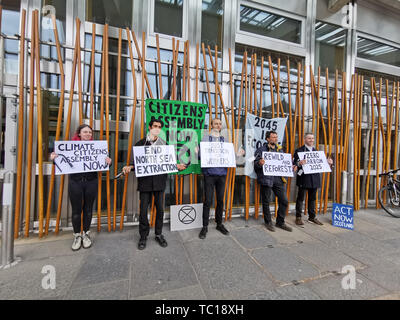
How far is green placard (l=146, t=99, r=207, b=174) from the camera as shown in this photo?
323cm

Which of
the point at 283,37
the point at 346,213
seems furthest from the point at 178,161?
the point at 283,37

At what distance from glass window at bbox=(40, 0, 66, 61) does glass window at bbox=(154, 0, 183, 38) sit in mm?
1697

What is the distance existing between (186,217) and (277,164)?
1.99 m

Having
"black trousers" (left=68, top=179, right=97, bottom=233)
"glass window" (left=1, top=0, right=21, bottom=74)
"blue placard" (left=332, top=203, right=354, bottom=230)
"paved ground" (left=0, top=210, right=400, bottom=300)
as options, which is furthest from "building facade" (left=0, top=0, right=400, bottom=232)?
"paved ground" (left=0, top=210, right=400, bottom=300)

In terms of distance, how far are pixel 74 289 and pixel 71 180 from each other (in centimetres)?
142

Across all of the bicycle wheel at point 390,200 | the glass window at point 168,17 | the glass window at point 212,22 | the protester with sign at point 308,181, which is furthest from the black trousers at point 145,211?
the bicycle wheel at point 390,200

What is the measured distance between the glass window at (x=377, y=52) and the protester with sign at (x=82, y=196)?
7467mm

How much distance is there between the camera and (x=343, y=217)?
3.58m

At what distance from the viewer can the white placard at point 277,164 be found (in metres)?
3.41

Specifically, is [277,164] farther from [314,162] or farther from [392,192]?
[392,192]

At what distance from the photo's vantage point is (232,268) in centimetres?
227

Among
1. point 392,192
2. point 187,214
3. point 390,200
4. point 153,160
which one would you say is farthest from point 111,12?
point 390,200

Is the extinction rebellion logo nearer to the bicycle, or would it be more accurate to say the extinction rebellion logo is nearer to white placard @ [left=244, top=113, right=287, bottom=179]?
white placard @ [left=244, top=113, right=287, bottom=179]
